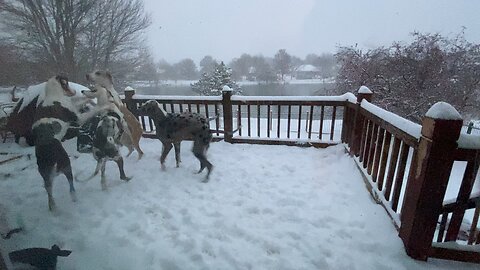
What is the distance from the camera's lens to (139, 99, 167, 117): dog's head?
119 inches

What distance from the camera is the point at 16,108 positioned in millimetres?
950

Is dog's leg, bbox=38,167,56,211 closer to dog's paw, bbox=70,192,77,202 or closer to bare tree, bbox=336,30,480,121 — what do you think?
dog's paw, bbox=70,192,77,202

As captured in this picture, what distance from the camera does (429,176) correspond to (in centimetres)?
159

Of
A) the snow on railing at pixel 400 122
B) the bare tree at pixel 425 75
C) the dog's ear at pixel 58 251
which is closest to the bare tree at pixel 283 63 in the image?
the snow on railing at pixel 400 122

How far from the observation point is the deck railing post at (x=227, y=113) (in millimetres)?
4383

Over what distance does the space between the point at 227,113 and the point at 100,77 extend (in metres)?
3.20

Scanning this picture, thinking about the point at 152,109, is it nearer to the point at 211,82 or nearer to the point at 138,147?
the point at 138,147

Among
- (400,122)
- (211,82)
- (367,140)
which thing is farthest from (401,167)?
(211,82)

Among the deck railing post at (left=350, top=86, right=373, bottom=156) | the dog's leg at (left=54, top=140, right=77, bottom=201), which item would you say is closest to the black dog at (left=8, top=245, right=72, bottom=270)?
the dog's leg at (left=54, top=140, right=77, bottom=201)

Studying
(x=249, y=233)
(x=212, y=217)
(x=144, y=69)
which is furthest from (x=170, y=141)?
(x=144, y=69)

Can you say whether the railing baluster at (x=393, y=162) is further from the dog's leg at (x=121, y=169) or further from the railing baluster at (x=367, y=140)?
the dog's leg at (x=121, y=169)

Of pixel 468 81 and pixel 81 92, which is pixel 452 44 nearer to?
pixel 468 81

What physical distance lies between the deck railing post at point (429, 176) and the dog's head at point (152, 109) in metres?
2.65

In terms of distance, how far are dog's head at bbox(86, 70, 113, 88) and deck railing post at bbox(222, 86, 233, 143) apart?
293cm
